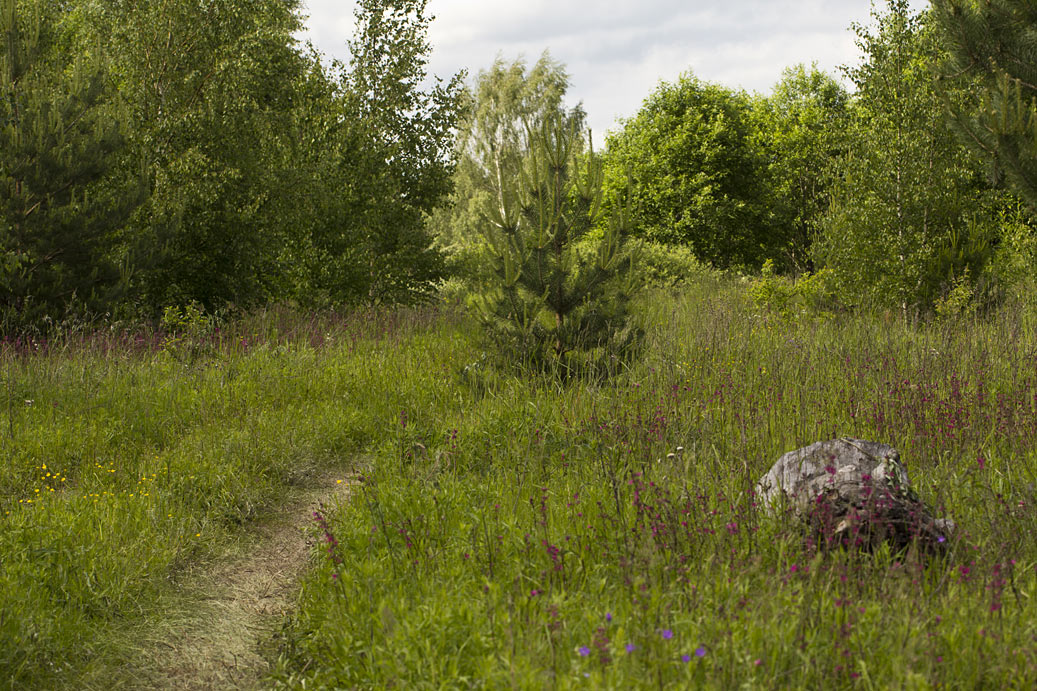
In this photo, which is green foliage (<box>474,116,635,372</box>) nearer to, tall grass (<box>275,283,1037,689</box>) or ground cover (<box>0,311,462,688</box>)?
tall grass (<box>275,283,1037,689</box>)

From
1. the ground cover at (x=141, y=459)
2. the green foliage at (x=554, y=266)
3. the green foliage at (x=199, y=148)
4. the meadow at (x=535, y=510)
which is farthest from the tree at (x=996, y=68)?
the green foliage at (x=199, y=148)

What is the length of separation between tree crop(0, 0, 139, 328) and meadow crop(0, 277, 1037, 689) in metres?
1.78

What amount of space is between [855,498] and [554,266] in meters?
4.03

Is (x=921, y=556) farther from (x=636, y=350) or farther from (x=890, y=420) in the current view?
(x=636, y=350)

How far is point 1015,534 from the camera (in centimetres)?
370

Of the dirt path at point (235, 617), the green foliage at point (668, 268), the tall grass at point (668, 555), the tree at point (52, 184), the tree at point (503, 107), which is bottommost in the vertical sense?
the dirt path at point (235, 617)

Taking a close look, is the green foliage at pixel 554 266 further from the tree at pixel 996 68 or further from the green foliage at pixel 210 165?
the green foliage at pixel 210 165

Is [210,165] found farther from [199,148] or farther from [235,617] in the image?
[235,617]

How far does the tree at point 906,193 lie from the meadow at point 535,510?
2872 mm

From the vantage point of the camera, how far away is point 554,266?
23.8ft

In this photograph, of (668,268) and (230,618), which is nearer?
(230,618)

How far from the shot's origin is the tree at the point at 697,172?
21453 mm

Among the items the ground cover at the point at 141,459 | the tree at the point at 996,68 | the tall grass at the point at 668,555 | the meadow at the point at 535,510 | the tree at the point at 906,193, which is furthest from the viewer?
the tree at the point at 906,193

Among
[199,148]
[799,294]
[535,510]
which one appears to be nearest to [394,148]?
[199,148]
